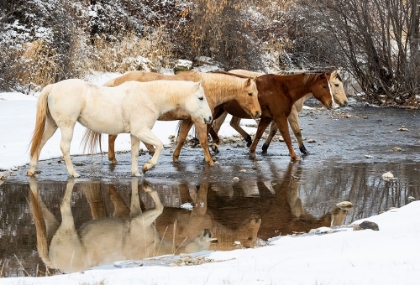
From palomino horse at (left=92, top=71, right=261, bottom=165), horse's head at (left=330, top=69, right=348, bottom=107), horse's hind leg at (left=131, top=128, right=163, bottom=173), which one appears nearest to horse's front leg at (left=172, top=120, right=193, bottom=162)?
palomino horse at (left=92, top=71, right=261, bottom=165)

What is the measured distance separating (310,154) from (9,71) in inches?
418

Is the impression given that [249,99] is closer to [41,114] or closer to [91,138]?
[91,138]

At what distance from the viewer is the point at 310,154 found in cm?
1272

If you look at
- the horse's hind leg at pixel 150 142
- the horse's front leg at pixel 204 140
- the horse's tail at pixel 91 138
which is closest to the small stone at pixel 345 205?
the horse's hind leg at pixel 150 142

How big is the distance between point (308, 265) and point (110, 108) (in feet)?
18.2

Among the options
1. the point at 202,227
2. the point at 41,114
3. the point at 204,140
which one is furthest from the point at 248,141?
the point at 202,227

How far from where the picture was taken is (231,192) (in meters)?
9.07

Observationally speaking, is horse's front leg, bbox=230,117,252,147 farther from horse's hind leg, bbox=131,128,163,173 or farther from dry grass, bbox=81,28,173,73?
dry grass, bbox=81,28,173,73

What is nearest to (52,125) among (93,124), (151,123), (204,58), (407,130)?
(93,124)

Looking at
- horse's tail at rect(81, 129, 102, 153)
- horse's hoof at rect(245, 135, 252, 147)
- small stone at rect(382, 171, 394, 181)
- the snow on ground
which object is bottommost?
horse's hoof at rect(245, 135, 252, 147)

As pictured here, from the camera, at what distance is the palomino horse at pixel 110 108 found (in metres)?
9.82

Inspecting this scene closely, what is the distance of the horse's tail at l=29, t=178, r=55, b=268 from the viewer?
596 centimetres

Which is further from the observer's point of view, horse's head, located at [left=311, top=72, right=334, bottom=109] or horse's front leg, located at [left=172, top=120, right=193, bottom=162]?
horse's head, located at [left=311, top=72, right=334, bottom=109]

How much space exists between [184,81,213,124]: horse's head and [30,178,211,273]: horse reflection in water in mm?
2801
